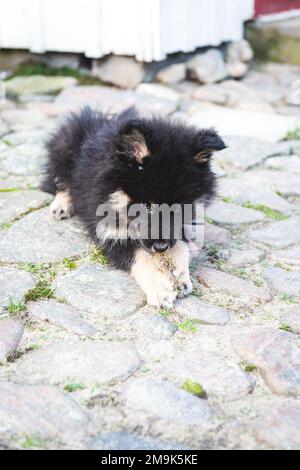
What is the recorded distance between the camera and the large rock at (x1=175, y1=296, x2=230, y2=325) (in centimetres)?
292

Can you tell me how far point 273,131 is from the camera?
5723 mm

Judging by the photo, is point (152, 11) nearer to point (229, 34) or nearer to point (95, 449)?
point (229, 34)

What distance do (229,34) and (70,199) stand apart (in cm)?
439

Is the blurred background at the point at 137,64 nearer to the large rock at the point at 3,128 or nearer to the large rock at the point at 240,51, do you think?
the large rock at the point at 240,51

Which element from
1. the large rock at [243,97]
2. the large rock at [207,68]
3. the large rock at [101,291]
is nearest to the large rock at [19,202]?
the large rock at [101,291]

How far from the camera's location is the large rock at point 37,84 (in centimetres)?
670

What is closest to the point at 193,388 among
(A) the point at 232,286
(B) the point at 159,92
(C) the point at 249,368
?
(C) the point at 249,368

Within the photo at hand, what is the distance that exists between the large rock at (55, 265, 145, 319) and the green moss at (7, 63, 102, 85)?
12.8ft

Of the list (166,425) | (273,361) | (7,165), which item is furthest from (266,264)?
(7,165)

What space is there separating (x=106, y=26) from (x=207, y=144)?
4032 millimetres

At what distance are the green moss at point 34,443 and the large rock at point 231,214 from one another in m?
2.21

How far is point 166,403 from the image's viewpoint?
2.31 m

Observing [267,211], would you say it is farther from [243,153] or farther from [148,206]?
[148,206]

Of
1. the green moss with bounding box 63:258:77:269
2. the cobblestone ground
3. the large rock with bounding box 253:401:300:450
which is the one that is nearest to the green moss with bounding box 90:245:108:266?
the cobblestone ground
